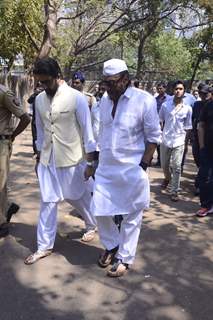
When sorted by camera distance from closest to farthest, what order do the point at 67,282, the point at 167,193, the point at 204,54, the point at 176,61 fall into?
the point at 67,282
the point at 167,193
the point at 204,54
the point at 176,61

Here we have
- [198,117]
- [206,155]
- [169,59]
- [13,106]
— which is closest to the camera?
[13,106]

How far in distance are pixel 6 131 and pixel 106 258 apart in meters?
1.75

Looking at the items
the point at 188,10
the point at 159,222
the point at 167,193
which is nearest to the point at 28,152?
the point at 167,193

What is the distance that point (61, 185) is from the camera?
503 cm

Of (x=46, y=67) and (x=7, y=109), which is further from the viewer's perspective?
(x=7, y=109)

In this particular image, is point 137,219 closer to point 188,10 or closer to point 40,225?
point 40,225

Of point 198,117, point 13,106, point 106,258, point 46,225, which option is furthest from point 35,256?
point 198,117

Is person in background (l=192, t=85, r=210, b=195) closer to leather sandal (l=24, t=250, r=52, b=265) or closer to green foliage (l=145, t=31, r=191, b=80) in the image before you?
leather sandal (l=24, t=250, r=52, b=265)

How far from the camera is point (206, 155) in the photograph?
6953 millimetres

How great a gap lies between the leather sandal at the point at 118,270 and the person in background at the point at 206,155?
7.67 feet

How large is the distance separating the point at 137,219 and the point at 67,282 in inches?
32.2

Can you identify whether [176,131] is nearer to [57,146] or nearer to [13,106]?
[13,106]

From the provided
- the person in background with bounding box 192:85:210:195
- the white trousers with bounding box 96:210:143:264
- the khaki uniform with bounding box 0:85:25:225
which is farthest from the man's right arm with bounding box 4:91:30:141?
the person in background with bounding box 192:85:210:195

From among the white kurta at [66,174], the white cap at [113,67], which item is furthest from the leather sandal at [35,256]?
the white cap at [113,67]
